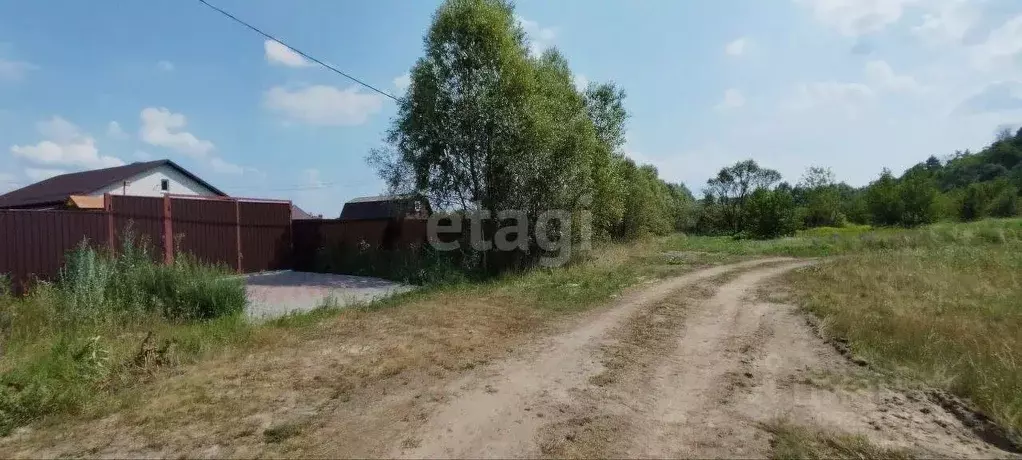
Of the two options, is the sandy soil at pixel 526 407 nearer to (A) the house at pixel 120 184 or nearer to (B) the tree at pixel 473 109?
(B) the tree at pixel 473 109

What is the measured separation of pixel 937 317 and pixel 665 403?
506 centimetres

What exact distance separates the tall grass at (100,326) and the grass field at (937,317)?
7.33m

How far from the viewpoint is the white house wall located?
69.8 ft

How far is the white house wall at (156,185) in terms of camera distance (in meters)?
21.3

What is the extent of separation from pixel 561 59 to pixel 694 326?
39.8 feet

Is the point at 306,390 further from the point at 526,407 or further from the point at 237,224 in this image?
the point at 237,224

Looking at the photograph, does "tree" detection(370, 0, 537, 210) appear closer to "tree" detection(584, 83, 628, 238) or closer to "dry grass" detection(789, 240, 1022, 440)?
"tree" detection(584, 83, 628, 238)

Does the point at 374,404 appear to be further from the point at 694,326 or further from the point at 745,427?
the point at 694,326

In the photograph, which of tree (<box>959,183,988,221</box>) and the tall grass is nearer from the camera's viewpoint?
the tall grass

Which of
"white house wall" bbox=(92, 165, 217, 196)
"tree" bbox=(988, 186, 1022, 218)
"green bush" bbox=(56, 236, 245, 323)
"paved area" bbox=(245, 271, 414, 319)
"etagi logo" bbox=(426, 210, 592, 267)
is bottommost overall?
"paved area" bbox=(245, 271, 414, 319)

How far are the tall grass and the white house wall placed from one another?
16.0 m

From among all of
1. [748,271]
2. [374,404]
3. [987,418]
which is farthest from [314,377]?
[748,271]

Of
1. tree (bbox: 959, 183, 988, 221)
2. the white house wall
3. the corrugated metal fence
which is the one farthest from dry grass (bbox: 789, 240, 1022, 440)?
tree (bbox: 959, 183, 988, 221)

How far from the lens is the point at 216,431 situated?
3709 millimetres
